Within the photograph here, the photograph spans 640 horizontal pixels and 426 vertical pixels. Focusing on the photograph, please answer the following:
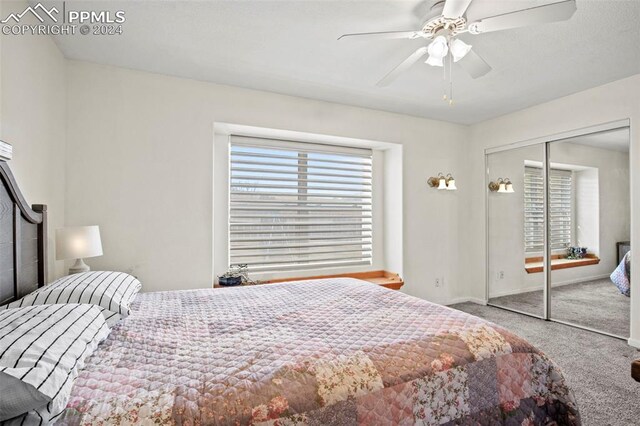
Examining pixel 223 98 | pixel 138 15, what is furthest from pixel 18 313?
pixel 223 98

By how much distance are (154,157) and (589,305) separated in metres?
4.67

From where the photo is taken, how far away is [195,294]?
91.4 inches

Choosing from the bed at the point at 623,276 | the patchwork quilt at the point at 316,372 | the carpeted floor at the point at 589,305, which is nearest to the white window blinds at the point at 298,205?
the patchwork quilt at the point at 316,372

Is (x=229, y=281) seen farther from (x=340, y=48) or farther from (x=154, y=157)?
(x=340, y=48)

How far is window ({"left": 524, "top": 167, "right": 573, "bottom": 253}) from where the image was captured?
369 cm

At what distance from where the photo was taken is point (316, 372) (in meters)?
1.20

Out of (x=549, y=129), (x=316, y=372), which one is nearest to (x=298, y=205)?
(x=316, y=372)

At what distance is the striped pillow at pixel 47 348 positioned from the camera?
2.78 feet

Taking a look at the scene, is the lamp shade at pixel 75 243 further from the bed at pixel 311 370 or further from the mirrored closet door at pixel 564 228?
the mirrored closet door at pixel 564 228

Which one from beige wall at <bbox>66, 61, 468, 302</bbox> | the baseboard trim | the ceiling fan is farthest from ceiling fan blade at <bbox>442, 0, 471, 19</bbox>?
the baseboard trim

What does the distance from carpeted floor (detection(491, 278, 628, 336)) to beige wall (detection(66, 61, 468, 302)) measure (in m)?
3.25

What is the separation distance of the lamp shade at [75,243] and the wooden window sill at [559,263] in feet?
14.8

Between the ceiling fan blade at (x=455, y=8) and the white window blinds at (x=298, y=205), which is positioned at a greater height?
the ceiling fan blade at (x=455, y=8)

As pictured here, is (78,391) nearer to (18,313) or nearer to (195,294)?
(18,313)
